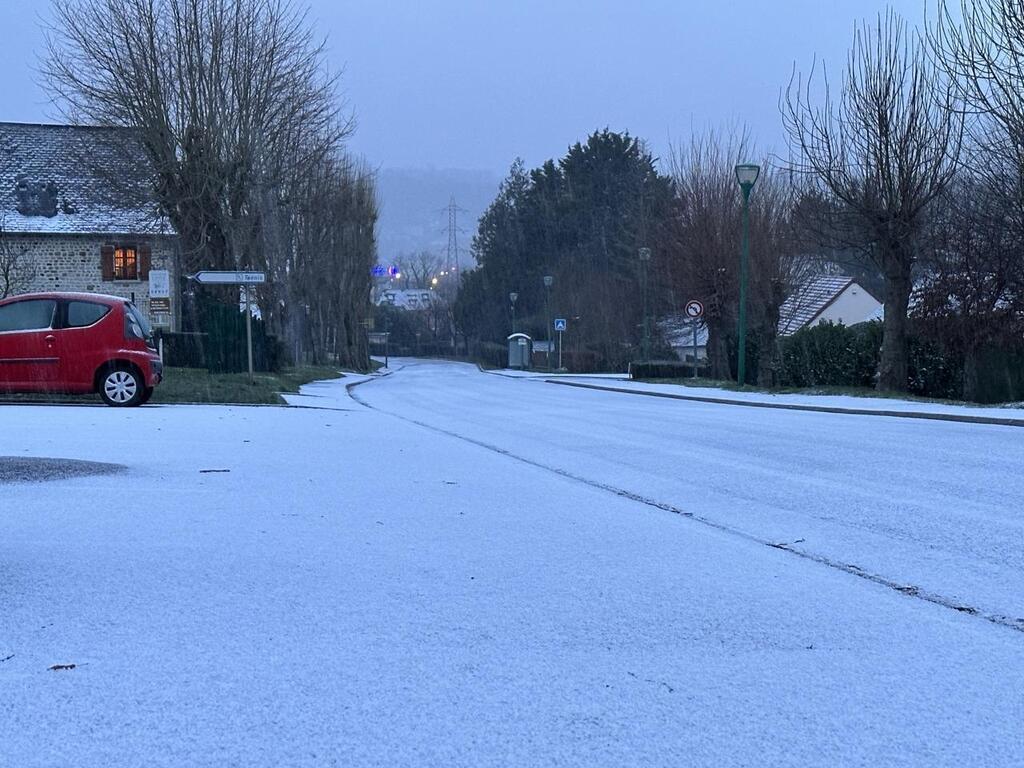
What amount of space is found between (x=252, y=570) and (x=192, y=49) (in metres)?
26.4

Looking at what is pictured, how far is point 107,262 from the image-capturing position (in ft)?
138

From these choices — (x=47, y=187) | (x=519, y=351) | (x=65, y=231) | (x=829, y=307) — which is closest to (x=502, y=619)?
(x=65, y=231)

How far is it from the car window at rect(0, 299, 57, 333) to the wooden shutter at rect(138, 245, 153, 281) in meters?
27.2

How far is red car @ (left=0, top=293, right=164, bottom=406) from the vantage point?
16031mm

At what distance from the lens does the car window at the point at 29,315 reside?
631 inches

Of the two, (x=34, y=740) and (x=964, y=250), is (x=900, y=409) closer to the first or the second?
(x=964, y=250)

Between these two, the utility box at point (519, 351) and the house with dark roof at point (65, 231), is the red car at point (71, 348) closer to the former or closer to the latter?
the house with dark roof at point (65, 231)

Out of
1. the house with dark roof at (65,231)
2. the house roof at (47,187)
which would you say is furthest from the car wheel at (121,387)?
the house with dark roof at (65,231)

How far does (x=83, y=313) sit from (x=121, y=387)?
1248mm

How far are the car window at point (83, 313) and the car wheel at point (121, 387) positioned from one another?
32.0 inches

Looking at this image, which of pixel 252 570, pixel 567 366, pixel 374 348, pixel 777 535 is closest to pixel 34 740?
pixel 252 570

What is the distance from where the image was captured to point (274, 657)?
345 centimetres

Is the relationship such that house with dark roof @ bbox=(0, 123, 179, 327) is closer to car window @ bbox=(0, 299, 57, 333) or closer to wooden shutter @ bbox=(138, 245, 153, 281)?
wooden shutter @ bbox=(138, 245, 153, 281)

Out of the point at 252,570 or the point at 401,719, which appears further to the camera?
the point at 252,570
